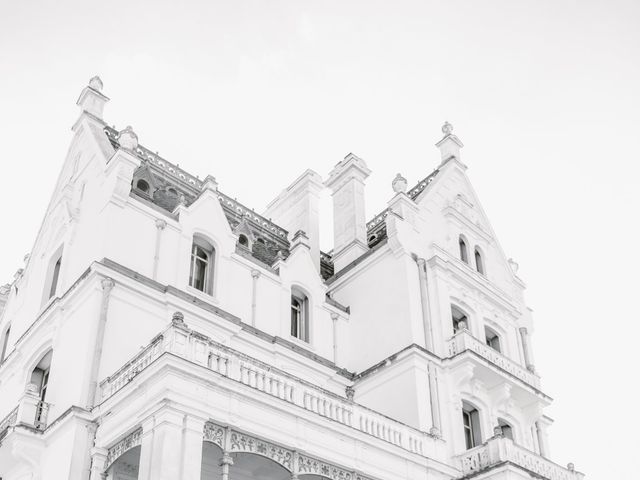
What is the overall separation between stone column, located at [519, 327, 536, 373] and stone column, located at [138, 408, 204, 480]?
17.5 m

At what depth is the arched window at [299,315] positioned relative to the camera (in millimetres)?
28297

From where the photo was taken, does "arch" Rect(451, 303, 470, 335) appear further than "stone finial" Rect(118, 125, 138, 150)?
Result: Yes

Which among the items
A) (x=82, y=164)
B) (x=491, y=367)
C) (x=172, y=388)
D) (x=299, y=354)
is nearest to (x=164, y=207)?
(x=82, y=164)

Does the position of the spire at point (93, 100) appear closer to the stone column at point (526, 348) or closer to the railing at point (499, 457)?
the railing at point (499, 457)

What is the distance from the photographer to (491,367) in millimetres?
27281

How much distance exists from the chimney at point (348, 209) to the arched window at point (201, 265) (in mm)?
7232

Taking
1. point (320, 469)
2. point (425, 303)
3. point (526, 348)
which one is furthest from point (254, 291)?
point (526, 348)

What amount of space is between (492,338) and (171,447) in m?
17.6

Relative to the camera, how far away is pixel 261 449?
18594 millimetres

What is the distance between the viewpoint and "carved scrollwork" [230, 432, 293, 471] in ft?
59.7

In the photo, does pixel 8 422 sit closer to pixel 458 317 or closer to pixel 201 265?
pixel 201 265

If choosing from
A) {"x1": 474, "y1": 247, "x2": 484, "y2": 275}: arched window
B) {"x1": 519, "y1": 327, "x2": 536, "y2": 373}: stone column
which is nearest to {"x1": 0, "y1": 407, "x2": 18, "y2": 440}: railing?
{"x1": 474, "y1": 247, "x2": 484, "y2": 275}: arched window

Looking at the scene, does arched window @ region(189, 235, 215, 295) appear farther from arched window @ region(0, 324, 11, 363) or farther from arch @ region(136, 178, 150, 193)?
arched window @ region(0, 324, 11, 363)

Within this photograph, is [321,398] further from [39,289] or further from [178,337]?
[39,289]
